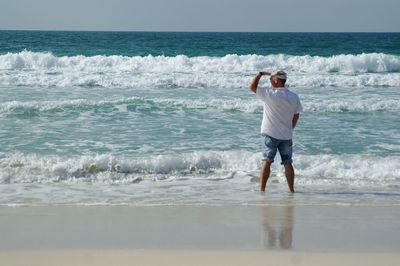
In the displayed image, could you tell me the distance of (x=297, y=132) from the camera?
1096 cm

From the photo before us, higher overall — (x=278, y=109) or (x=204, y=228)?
(x=278, y=109)

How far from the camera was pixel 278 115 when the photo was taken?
6836 mm

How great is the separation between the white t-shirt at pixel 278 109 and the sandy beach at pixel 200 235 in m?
0.98

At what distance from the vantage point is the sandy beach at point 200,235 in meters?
4.50

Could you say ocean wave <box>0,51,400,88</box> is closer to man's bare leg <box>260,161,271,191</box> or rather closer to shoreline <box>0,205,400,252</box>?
man's bare leg <box>260,161,271,191</box>

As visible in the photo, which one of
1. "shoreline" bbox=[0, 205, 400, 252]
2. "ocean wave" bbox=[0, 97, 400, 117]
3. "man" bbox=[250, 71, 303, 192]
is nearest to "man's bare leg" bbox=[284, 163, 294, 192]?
"man" bbox=[250, 71, 303, 192]

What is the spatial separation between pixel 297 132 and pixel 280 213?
512 cm

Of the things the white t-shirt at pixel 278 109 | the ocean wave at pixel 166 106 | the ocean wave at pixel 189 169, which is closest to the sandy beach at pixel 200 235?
the white t-shirt at pixel 278 109

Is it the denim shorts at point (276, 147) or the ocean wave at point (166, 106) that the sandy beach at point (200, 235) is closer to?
the denim shorts at point (276, 147)

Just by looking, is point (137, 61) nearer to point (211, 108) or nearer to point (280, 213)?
point (211, 108)

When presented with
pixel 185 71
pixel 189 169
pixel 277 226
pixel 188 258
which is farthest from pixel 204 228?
pixel 185 71

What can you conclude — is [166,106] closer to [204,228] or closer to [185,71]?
[204,228]

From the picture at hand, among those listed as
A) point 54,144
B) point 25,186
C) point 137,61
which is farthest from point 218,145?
point 137,61

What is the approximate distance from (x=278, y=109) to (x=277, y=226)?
1749mm
